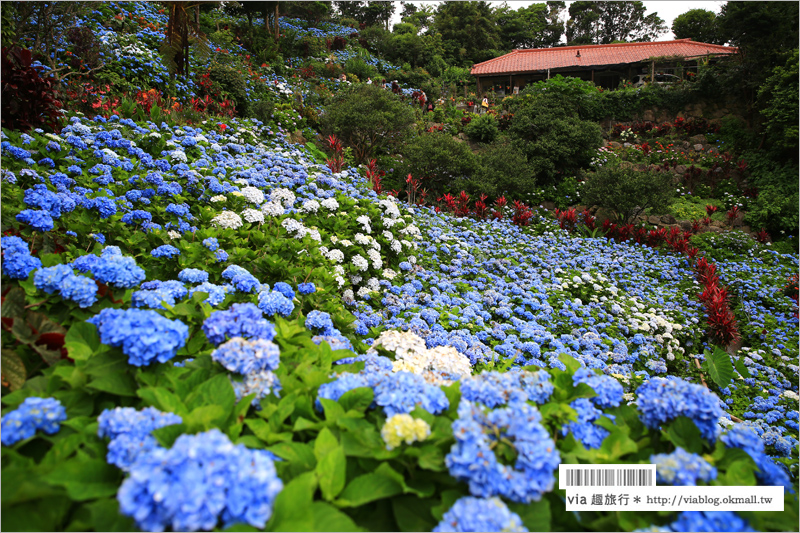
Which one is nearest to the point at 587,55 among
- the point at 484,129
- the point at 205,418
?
the point at 484,129

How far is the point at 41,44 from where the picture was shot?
26.7 ft

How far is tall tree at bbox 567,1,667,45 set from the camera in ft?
126

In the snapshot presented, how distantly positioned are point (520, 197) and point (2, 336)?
423 inches

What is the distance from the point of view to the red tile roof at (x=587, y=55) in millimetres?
21078

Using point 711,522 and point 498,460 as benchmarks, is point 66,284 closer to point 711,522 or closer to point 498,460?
point 498,460

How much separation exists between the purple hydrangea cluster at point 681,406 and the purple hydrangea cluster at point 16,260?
2.68m

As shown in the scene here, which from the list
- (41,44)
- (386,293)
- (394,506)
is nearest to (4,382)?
(394,506)

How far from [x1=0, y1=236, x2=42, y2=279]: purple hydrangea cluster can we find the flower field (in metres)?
0.01

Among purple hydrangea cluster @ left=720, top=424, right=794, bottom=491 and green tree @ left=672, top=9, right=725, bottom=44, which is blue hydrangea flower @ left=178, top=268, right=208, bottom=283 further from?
green tree @ left=672, top=9, right=725, bottom=44

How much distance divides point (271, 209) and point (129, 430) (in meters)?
3.33

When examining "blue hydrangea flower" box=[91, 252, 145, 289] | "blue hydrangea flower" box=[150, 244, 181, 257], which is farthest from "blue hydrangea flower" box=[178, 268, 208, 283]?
"blue hydrangea flower" box=[91, 252, 145, 289]

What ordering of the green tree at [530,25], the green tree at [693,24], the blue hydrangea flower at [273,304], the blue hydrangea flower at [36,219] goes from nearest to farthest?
the blue hydrangea flower at [273,304], the blue hydrangea flower at [36,219], the green tree at [693,24], the green tree at [530,25]

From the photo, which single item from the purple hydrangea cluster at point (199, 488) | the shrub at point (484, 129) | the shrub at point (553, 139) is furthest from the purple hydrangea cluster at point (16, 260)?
the shrub at point (484, 129)

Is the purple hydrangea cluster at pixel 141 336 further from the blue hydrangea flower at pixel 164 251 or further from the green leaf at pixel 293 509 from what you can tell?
the blue hydrangea flower at pixel 164 251
